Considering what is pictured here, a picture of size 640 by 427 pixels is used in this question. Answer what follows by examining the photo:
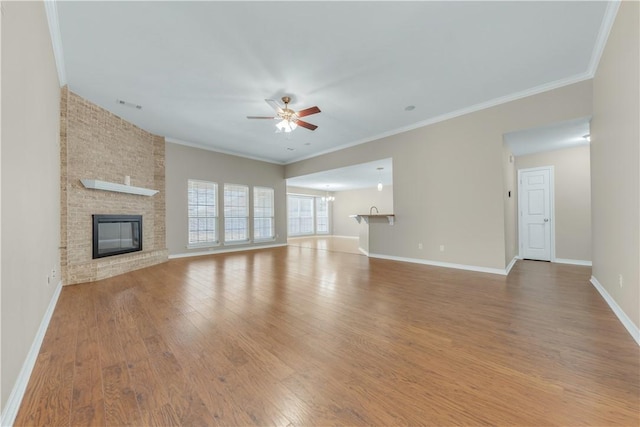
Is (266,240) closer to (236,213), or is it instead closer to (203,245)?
(236,213)

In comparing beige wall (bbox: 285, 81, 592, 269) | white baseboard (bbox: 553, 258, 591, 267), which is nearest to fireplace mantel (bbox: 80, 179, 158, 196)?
beige wall (bbox: 285, 81, 592, 269)

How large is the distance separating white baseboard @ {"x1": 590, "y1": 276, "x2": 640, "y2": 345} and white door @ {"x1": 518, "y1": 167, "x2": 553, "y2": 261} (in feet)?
8.29

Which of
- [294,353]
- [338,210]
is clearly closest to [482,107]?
[294,353]

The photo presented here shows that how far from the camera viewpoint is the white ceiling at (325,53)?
2.49 meters

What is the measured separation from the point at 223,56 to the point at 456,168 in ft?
14.5

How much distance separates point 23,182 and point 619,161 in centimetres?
525

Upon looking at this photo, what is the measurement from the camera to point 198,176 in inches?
275

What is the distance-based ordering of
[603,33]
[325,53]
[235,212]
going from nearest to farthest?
[603,33] → [325,53] → [235,212]

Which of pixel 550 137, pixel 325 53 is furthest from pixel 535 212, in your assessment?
pixel 325 53

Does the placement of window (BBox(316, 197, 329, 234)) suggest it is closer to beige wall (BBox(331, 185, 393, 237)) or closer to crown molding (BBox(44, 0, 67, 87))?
beige wall (BBox(331, 185, 393, 237))

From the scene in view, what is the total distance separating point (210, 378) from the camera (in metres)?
1.64

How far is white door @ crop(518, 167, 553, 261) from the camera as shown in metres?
5.64

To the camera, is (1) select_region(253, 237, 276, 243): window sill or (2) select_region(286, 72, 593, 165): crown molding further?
(1) select_region(253, 237, 276, 243): window sill

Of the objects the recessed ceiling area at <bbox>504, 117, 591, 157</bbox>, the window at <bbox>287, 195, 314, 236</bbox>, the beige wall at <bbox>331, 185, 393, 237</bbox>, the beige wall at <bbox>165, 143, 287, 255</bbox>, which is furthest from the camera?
the window at <bbox>287, 195, 314, 236</bbox>
